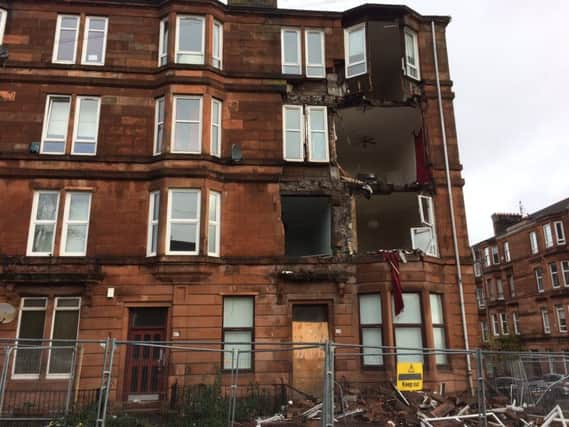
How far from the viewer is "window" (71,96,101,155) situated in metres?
17.4

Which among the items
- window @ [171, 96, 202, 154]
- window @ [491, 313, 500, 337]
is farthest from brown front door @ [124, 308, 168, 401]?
window @ [491, 313, 500, 337]

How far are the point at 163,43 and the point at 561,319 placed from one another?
39.4 m

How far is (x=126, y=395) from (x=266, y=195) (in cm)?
827

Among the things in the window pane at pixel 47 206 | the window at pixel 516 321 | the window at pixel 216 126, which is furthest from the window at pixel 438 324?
the window at pixel 516 321

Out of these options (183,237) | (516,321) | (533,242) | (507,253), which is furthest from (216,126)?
(516,321)

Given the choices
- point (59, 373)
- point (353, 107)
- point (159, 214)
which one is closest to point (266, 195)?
point (159, 214)

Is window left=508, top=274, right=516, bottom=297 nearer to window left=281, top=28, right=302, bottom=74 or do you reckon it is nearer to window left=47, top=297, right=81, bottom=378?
window left=281, top=28, right=302, bottom=74

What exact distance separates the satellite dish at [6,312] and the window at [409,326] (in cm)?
1274

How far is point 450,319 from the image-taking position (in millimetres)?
16953

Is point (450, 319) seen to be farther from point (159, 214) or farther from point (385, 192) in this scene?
point (159, 214)

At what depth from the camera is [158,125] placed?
58.5 feet

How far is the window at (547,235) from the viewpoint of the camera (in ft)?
138

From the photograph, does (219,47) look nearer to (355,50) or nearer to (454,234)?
(355,50)

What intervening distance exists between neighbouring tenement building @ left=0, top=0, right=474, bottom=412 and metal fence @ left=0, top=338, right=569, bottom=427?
0.12 m
